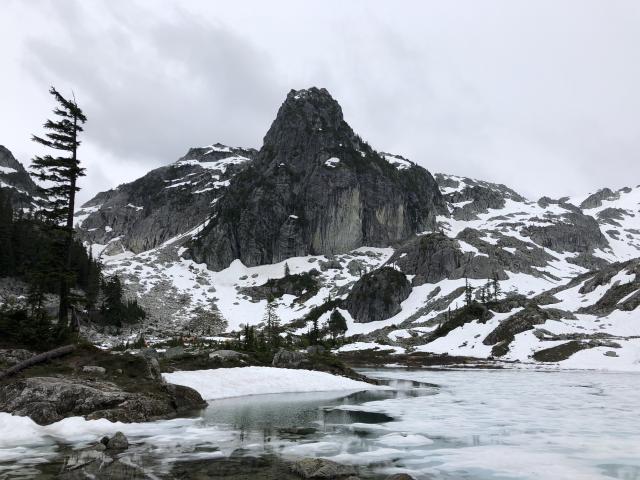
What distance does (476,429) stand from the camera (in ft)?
58.1

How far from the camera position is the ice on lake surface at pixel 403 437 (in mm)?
11969

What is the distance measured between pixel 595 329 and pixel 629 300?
13711 mm

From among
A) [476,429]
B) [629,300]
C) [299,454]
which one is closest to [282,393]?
[476,429]

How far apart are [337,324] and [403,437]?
14128 cm

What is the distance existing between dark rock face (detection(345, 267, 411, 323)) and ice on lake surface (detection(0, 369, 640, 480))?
13483cm

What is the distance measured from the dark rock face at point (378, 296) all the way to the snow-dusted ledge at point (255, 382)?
12149 centimetres

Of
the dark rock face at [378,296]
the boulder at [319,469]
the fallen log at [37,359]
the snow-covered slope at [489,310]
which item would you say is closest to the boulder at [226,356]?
the fallen log at [37,359]

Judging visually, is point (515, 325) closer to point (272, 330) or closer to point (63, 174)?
point (272, 330)

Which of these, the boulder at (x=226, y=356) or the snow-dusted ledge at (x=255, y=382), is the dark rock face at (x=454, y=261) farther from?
the boulder at (x=226, y=356)

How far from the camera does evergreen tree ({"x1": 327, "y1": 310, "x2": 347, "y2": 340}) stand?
493 feet

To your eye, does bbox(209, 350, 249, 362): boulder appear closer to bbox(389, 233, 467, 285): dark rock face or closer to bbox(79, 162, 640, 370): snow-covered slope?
bbox(79, 162, 640, 370): snow-covered slope

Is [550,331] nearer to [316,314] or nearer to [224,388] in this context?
[224,388]

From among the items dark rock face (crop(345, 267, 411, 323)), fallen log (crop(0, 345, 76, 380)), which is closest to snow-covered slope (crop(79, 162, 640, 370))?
dark rock face (crop(345, 267, 411, 323))

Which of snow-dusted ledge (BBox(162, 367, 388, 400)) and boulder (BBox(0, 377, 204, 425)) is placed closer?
boulder (BBox(0, 377, 204, 425))
